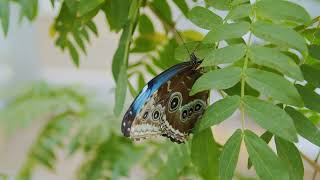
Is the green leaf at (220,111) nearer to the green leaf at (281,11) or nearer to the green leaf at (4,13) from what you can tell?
the green leaf at (281,11)

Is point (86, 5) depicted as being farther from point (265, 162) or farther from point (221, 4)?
point (265, 162)

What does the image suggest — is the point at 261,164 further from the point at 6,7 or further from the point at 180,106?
the point at 6,7

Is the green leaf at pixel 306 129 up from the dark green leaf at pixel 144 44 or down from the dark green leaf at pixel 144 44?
up

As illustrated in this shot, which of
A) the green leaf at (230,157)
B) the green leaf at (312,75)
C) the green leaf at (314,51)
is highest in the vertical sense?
the green leaf at (314,51)

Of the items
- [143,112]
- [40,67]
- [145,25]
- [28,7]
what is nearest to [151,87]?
[143,112]

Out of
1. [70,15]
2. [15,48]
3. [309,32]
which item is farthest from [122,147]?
[15,48]

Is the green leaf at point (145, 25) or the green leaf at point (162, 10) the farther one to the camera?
the green leaf at point (145, 25)

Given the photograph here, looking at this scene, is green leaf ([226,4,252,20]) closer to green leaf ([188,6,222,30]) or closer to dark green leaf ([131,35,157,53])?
green leaf ([188,6,222,30])

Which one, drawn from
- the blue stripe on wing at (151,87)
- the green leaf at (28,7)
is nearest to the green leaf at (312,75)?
the blue stripe on wing at (151,87)
